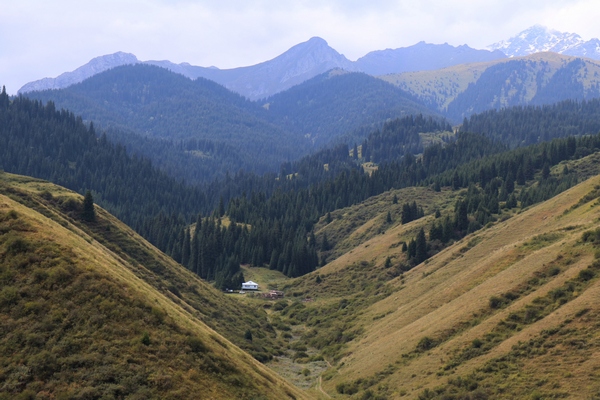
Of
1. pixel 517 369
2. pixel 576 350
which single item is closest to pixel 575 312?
pixel 576 350

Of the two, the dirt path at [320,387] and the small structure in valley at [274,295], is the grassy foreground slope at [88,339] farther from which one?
the small structure in valley at [274,295]

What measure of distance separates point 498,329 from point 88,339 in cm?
3529

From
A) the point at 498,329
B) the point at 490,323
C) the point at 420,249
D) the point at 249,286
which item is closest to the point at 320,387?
Answer: the point at 490,323

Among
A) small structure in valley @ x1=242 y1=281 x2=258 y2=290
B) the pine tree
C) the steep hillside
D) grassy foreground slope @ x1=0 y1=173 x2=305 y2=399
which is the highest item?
grassy foreground slope @ x1=0 y1=173 x2=305 y2=399

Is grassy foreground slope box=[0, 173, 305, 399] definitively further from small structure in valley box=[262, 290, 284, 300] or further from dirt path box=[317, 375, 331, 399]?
small structure in valley box=[262, 290, 284, 300]

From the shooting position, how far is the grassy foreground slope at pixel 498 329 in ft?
134

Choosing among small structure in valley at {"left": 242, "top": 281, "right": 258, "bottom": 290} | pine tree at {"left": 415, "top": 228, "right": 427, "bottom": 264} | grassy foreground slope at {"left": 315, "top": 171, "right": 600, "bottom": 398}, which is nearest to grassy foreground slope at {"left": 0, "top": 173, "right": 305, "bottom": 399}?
grassy foreground slope at {"left": 315, "top": 171, "right": 600, "bottom": 398}

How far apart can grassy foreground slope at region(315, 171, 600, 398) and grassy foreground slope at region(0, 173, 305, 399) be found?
13620 mm

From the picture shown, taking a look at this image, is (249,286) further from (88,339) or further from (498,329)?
(88,339)

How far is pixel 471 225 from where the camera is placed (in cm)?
12750

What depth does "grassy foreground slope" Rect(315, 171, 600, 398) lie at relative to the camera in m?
41.0

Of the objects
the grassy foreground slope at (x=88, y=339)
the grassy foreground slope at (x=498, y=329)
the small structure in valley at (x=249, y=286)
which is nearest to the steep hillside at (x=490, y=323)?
the grassy foreground slope at (x=498, y=329)

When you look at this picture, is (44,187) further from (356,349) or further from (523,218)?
(523,218)

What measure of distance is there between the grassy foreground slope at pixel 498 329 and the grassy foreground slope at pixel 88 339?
1362 centimetres
